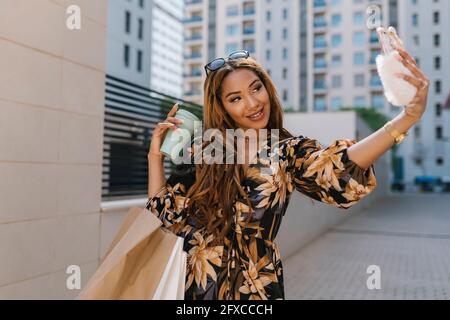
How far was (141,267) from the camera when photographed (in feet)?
4.04

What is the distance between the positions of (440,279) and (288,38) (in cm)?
4449

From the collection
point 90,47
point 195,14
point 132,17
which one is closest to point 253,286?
point 90,47

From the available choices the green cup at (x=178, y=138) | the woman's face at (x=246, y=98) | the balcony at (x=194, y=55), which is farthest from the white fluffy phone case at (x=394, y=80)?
the balcony at (x=194, y=55)

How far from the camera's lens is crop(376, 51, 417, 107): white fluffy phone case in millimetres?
1095

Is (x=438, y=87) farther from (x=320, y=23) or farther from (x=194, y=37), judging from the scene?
(x=194, y=37)

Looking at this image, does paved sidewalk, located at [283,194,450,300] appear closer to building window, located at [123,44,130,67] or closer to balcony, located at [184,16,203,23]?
building window, located at [123,44,130,67]

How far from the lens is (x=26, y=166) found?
248 cm

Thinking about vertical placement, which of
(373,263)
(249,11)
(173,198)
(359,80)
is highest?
(249,11)

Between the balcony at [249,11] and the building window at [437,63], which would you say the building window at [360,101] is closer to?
the building window at [437,63]

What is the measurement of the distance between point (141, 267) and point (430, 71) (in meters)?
44.5

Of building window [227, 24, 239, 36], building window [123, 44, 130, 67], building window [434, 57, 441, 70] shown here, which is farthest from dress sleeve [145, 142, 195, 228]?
building window [227, 24, 239, 36]

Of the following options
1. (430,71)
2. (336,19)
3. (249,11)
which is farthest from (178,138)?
(249,11)

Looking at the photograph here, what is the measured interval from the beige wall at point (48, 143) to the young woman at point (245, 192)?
4.30 feet

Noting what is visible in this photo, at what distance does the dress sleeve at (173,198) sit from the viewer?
1.48 metres
